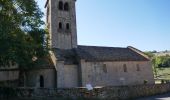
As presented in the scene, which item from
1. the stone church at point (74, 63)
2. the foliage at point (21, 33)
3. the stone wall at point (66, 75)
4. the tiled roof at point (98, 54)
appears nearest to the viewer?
the foliage at point (21, 33)

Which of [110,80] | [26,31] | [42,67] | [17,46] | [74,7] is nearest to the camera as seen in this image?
[17,46]

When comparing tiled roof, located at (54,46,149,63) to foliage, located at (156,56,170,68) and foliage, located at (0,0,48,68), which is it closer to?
foliage, located at (0,0,48,68)

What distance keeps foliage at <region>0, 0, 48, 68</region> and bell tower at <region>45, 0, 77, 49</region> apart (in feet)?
20.1

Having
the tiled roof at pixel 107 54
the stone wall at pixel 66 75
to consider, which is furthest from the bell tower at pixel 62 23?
the stone wall at pixel 66 75

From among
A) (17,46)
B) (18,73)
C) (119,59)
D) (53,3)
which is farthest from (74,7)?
(17,46)

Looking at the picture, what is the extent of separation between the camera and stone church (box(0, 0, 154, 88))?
32656mm

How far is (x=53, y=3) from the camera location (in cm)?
3778

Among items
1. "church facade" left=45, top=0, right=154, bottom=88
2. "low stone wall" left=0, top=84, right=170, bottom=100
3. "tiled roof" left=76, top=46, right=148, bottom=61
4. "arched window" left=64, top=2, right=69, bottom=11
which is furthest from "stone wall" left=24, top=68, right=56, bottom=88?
"arched window" left=64, top=2, right=69, bottom=11

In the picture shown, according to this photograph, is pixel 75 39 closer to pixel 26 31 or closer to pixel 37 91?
pixel 26 31

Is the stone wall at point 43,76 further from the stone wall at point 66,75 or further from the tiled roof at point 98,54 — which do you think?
the tiled roof at point 98,54

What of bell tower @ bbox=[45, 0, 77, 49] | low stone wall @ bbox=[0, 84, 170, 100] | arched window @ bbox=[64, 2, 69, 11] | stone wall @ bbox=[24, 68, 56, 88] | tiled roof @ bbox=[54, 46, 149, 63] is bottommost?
low stone wall @ bbox=[0, 84, 170, 100]

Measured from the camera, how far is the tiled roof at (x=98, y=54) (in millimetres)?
35312

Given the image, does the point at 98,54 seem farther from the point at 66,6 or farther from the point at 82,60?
the point at 66,6

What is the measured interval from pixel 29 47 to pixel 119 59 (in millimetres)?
18760
